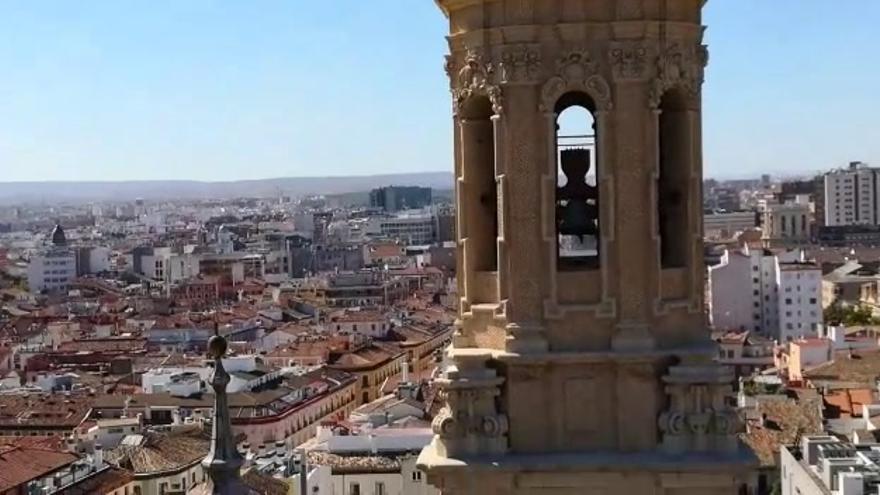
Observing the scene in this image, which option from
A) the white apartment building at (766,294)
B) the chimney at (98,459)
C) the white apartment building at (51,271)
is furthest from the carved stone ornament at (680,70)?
the white apartment building at (51,271)

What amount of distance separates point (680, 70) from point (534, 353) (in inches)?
99.8

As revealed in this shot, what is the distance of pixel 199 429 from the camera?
47.5 m

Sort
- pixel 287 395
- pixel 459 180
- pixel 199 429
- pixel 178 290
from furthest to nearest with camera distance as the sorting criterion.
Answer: pixel 178 290 → pixel 287 395 → pixel 199 429 → pixel 459 180

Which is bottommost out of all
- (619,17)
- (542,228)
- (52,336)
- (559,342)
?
(52,336)

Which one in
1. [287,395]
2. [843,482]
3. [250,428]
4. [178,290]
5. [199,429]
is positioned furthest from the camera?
[178,290]

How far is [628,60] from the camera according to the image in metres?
11.4

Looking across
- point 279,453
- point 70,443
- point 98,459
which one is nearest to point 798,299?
point 70,443

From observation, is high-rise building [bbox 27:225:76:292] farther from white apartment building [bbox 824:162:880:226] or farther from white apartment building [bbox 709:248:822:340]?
white apartment building [bbox 824:162:880:226]

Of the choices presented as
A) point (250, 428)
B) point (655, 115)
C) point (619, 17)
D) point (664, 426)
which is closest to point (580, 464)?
point (664, 426)

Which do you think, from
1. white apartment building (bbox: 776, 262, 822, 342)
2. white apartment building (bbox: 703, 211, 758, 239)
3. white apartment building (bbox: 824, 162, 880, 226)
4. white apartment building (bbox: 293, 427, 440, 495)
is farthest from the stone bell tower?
white apartment building (bbox: 824, 162, 880, 226)

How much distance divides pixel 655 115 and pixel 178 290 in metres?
112

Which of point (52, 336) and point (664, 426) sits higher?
point (664, 426)

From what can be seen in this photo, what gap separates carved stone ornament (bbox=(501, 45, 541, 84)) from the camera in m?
11.4

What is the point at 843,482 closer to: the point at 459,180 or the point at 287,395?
the point at 459,180
